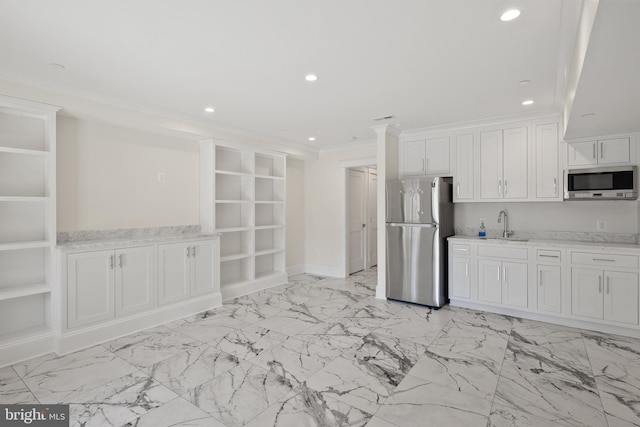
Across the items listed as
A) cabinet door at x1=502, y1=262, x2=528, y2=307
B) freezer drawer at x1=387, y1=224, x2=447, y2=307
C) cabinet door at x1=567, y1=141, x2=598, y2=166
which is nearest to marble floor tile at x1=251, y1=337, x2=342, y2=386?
freezer drawer at x1=387, y1=224, x2=447, y2=307

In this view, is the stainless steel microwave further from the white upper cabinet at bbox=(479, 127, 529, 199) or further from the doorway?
the doorway

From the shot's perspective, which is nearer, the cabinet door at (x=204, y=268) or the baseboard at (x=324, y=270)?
the cabinet door at (x=204, y=268)

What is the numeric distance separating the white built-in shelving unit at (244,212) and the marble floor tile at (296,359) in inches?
74.4

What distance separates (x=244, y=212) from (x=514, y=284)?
154 inches

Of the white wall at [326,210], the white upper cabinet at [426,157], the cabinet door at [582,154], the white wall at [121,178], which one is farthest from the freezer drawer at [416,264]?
the white wall at [121,178]

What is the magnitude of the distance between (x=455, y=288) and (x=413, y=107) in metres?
2.41

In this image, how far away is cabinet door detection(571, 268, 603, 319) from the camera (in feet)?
11.4

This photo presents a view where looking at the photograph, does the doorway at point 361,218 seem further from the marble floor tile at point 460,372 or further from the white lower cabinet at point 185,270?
the marble floor tile at point 460,372

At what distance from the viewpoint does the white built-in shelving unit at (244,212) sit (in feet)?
15.2

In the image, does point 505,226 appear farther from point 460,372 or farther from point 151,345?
point 151,345

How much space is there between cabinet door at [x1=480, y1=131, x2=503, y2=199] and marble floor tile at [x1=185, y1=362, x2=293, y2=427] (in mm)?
3471

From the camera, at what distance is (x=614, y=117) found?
2.92 m

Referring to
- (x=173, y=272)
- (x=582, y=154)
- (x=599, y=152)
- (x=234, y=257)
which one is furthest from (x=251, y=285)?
(x=599, y=152)

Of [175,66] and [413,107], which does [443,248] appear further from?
[175,66]
